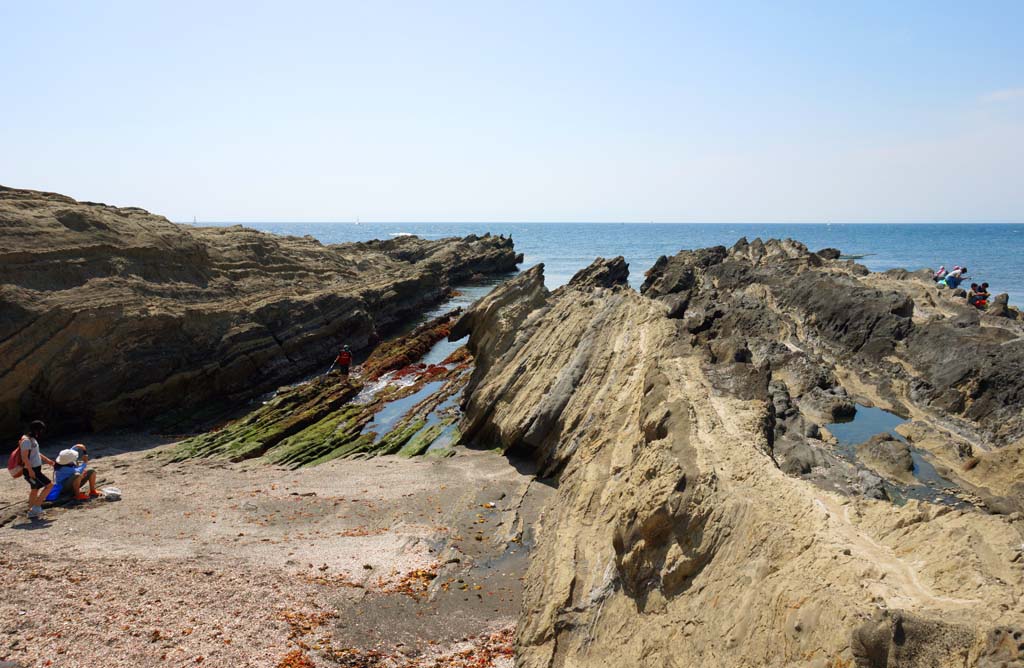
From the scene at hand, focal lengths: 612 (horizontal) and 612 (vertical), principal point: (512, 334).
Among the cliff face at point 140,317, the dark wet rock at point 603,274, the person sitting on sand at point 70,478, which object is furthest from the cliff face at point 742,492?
the dark wet rock at point 603,274

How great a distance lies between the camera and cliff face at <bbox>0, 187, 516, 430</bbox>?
24.3m

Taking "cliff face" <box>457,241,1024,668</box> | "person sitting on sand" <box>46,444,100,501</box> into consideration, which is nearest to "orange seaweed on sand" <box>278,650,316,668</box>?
"cliff face" <box>457,241,1024,668</box>

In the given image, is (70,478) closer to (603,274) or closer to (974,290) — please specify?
(603,274)

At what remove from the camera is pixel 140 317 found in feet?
89.6

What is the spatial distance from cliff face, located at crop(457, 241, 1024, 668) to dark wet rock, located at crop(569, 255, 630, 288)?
22.6m

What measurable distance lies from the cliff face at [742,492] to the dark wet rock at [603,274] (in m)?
22.6

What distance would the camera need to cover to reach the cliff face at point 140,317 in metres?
24.3

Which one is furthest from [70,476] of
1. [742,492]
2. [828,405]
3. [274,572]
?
[828,405]

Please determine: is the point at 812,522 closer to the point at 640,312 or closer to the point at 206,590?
the point at 206,590

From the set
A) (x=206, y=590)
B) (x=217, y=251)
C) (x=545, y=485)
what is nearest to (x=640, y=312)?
(x=545, y=485)

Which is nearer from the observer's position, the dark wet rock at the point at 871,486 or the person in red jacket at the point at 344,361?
the dark wet rock at the point at 871,486

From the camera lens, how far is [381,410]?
2709 cm

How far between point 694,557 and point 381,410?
20.2 m

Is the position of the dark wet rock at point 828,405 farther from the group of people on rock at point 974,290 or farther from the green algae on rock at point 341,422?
the group of people on rock at point 974,290
